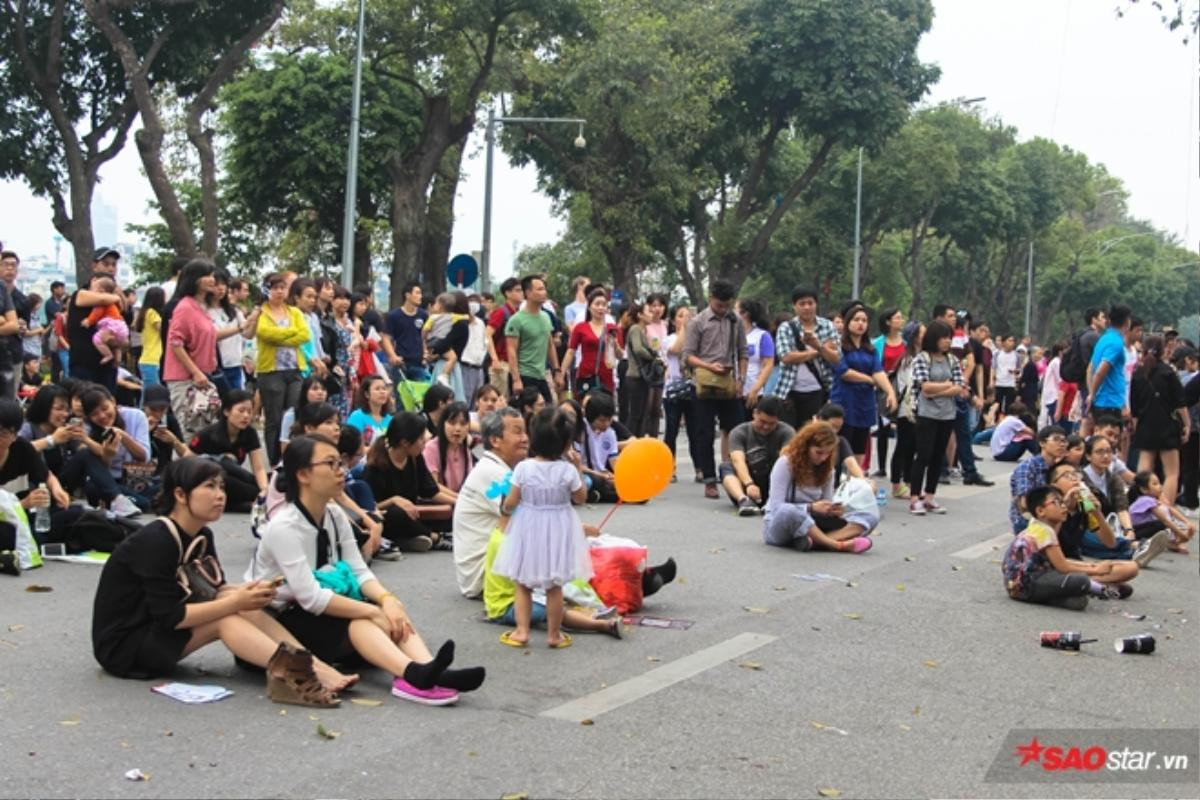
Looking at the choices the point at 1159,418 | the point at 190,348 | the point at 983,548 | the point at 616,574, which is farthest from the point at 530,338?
the point at 616,574

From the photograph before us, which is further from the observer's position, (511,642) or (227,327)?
(227,327)

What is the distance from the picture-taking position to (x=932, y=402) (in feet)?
44.2

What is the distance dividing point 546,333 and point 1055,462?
6.05 meters

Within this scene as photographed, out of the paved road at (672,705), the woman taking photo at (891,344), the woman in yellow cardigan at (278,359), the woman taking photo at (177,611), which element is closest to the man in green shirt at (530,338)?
the woman in yellow cardigan at (278,359)

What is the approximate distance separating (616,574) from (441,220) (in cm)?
3388

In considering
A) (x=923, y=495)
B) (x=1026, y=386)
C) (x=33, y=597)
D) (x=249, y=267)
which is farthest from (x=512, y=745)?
(x=249, y=267)

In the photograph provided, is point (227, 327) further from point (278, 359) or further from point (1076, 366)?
point (1076, 366)

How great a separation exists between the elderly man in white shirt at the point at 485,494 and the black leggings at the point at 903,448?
261 inches

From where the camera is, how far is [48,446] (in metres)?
10.3

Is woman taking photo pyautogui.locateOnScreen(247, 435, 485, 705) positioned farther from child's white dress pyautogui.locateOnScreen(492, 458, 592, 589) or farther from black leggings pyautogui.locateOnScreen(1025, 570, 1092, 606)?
black leggings pyautogui.locateOnScreen(1025, 570, 1092, 606)

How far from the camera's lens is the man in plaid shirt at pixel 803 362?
1392cm

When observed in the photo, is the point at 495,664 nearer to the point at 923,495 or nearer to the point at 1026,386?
the point at 923,495

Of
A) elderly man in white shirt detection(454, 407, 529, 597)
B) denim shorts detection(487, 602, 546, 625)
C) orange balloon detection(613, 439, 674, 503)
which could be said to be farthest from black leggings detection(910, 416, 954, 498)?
denim shorts detection(487, 602, 546, 625)

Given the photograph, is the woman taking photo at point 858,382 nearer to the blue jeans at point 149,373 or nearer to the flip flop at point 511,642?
the blue jeans at point 149,373
